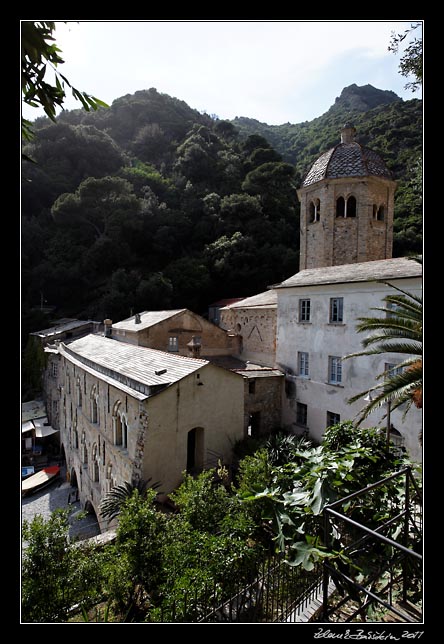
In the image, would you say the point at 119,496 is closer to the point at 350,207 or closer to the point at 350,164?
the point at 350,207

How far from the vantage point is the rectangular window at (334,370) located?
16.6 meters

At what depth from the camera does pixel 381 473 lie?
22.0 feet

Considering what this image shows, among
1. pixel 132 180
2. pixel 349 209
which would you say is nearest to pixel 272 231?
pixel 349 209

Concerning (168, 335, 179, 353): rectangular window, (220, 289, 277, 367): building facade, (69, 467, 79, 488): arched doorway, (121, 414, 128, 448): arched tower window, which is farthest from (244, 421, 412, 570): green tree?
(168, 335, 179, 353): rectangular window

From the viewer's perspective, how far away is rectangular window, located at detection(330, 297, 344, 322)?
16406 millimetres

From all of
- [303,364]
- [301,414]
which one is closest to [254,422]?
Result: [301,414]

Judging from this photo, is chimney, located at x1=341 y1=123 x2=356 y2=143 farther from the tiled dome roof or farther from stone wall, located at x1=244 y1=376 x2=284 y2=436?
stone wall, located at x1=244 y1=376 x2=284 y2=436

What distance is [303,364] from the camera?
1856cm

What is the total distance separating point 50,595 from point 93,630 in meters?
3.37

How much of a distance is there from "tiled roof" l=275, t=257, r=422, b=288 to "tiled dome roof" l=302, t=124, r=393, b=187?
33.0 ft

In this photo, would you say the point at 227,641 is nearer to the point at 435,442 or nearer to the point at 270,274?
the point at 435,442

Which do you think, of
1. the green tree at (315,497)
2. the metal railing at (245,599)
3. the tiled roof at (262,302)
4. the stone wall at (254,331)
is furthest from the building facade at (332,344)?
the metal railing at (245,599)

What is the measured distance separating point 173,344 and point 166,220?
92.2 feet

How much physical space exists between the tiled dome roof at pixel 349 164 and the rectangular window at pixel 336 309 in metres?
12.5
